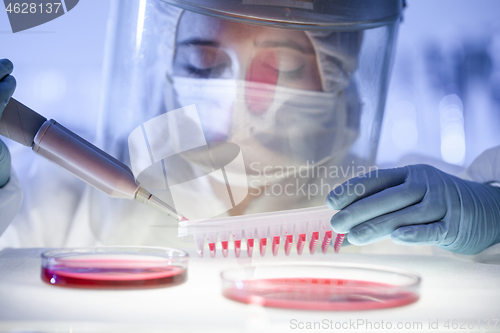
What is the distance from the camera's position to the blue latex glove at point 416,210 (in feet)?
2.14

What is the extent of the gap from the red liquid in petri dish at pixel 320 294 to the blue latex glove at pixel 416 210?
0.53 feet

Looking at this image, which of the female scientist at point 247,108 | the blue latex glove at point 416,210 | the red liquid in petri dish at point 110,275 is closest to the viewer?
the red liquid in petri dish at point 110,275

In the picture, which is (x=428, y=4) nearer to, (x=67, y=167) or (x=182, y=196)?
(x=182, y=196)

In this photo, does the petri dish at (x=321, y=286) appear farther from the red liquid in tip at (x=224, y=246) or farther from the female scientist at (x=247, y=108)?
the female scientist at (x=247, y=108)

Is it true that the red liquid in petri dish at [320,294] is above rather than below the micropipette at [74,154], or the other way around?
above

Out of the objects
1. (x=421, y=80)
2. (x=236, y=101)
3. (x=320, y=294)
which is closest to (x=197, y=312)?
(x=320, y=294)

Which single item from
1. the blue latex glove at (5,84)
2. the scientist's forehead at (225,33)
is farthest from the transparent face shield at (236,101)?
the blue latex glove at (5,84)

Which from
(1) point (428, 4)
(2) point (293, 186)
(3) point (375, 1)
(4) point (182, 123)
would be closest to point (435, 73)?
(1) point (428, 4)

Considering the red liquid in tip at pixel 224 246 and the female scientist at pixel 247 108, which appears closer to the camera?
the red liquid in tip at pixel 224 246

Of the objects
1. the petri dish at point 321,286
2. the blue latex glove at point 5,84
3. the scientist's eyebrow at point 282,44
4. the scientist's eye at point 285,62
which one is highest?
the scientist's eyebrow at point 282,44

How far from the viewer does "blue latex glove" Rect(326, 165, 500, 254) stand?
653 millimetres

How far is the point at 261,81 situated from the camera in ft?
3.00

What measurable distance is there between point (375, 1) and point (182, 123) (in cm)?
59

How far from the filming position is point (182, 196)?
1.04 metres
